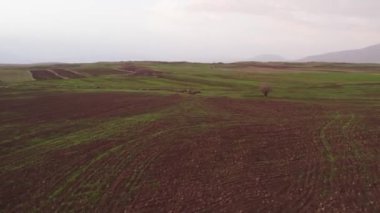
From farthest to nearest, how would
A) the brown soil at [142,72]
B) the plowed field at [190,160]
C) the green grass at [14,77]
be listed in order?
1. the brown soil at [142,72]
2. the green grass at [14,77]
3. the plowed field at [190,160]

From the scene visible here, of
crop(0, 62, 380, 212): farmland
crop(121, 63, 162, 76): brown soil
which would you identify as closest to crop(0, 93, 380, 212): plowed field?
crop(0, 62, 380, 212): farmland

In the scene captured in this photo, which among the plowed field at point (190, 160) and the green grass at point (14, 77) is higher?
the plowed field at point (190, 160)

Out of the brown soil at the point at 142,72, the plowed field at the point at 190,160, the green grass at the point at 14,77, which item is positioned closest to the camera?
the plowed field at the point at 190,160

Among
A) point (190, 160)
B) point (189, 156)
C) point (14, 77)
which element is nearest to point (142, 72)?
point (14, 77)

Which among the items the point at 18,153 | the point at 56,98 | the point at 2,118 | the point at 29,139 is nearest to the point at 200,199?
the point at 18,153

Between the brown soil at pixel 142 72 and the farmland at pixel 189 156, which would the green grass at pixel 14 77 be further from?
the farmland at pixel 189 156

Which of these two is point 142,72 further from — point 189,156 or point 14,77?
point 189,156

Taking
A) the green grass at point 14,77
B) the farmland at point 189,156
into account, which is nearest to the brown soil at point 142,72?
the green grass at point 14,77

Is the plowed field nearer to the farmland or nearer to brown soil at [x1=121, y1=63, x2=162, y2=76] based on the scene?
the farmland
